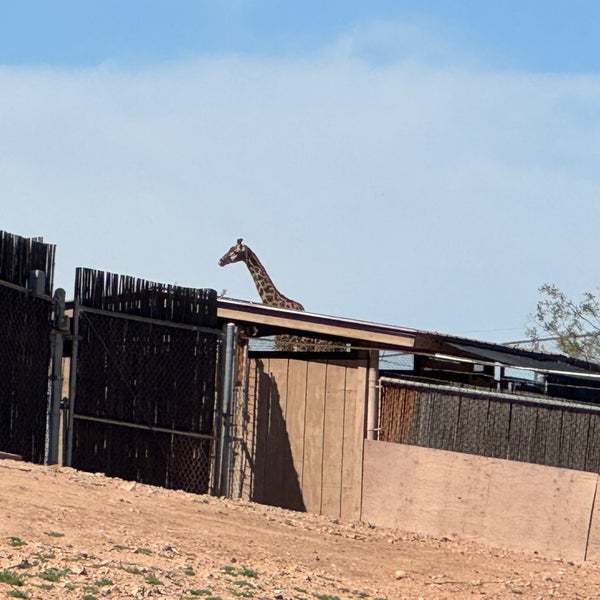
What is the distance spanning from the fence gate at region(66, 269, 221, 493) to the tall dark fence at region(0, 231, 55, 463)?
20.4 inches

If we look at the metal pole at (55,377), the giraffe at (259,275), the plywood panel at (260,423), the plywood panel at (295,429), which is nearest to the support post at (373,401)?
the plywood panel at (295,429)

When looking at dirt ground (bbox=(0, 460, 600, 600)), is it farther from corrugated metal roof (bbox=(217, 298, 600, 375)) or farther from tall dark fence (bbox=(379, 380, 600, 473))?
corrugated metal roof (bbox=(217, 298, 600, 375))

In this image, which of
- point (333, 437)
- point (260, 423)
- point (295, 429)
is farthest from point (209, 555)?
point (260, 423)

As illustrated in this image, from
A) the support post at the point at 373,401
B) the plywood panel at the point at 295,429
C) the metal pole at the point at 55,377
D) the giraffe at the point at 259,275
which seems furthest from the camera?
the giraffe at the point at 259,275

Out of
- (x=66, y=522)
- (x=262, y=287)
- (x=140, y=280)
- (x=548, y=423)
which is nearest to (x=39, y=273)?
(x=140, y=280)

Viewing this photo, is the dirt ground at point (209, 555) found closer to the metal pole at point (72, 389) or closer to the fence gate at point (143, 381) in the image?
the metal pole at point (72, 389)

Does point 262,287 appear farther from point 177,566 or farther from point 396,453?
point 177,566

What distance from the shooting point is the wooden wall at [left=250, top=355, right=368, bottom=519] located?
15.0 meters

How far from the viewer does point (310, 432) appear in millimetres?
15578

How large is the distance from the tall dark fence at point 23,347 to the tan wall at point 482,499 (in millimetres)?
4037

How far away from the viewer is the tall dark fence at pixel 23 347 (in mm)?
11984

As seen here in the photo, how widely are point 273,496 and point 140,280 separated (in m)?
3.54

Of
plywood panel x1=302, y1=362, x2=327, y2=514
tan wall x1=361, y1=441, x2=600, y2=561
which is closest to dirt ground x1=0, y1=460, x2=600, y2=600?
tan wall x1=361, y1=441, x2=600, y2=561

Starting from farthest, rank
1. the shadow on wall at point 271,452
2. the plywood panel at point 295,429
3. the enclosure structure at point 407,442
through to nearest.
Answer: the shadow on wall at point 271,452 < the plywood panel at point 295,429 < the enclosure structure at point 407,442
